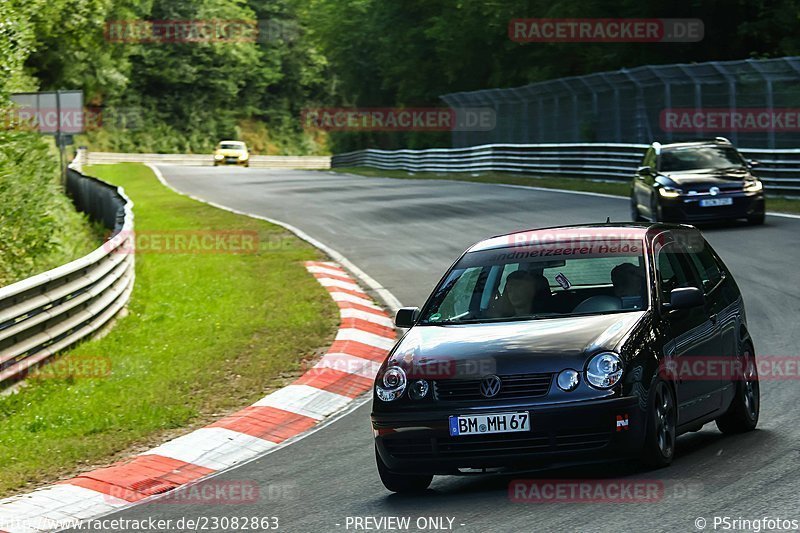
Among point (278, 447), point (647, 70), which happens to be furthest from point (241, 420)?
point (647, 70)

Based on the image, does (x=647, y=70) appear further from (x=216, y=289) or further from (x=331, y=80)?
(x=331, y=80)

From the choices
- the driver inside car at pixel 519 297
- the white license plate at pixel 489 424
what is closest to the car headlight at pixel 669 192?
the driver inside car at pixel 519 297

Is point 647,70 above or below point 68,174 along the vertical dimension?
above

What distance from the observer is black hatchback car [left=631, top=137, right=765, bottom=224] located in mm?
22109

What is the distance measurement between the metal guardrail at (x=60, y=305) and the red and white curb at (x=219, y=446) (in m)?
2.10

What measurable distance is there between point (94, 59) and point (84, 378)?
53834 mm

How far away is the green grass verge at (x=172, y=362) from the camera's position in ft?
31.8

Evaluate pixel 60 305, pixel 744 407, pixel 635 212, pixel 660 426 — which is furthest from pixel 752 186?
pixel 660 426

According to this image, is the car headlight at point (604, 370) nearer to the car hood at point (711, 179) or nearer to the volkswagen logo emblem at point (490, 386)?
the volkswagen logo emblem at point (490, 386)

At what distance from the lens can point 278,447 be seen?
963cm

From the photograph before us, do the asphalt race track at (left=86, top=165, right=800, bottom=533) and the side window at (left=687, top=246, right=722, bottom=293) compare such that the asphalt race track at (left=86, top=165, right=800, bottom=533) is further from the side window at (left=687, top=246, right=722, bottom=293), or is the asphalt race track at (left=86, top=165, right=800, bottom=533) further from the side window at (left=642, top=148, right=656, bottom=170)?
the side window at (left=642, top=148, right=656, bottom=170)

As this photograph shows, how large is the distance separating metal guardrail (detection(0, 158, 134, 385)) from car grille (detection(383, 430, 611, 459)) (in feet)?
16.4

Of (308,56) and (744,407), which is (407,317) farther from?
(308,56)

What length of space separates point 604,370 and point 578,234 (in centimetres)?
176
